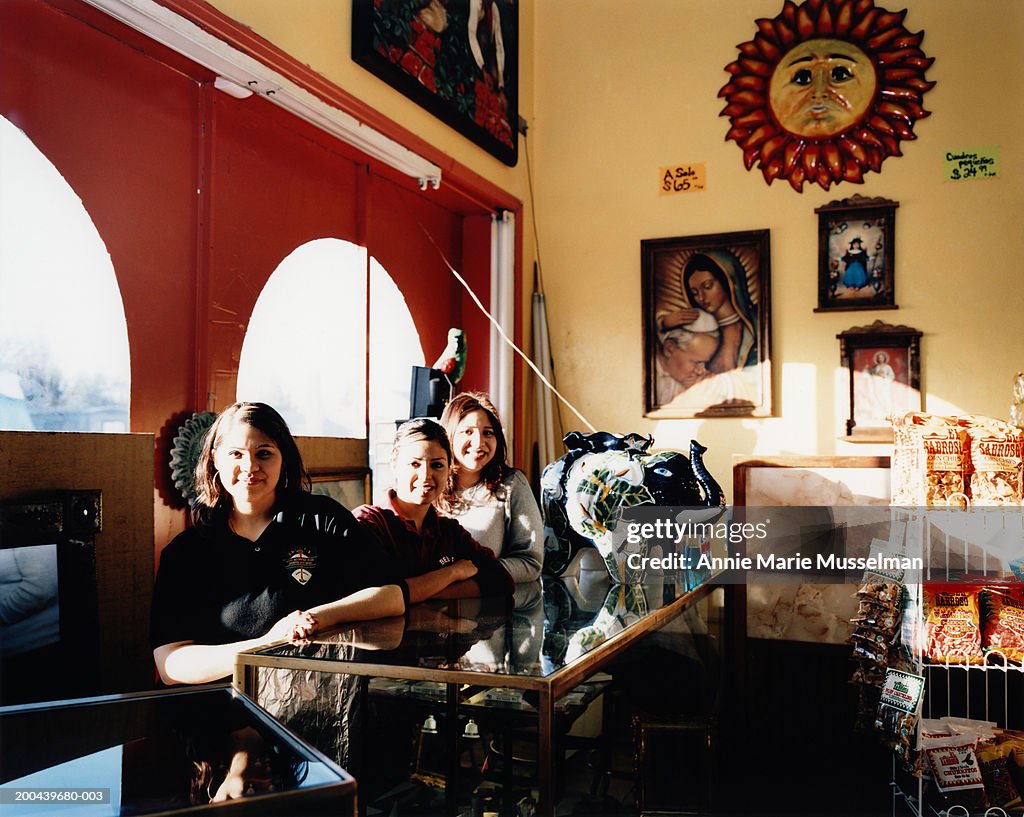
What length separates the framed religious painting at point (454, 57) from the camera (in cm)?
271

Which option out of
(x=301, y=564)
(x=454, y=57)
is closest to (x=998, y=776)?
(x=301, y=564)

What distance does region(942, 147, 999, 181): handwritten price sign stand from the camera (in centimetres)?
320

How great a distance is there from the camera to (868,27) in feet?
11.0

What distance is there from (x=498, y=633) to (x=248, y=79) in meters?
1.48

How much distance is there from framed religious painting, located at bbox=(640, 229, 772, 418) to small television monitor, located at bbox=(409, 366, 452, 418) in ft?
3.69

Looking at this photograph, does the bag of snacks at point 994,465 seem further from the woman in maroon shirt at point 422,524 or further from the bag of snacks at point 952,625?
the woman in maroon shirt at point 422,524

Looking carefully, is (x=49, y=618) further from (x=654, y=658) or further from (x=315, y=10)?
(x=315, y=10)

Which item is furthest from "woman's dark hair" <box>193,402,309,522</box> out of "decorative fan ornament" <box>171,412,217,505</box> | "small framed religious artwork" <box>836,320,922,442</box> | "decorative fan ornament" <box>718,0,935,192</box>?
"decorative fan ornament" <box>718,0,935,192</box>

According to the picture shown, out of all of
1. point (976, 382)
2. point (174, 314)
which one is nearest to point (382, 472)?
point (174, 314)

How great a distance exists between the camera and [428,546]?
1983 millimetres

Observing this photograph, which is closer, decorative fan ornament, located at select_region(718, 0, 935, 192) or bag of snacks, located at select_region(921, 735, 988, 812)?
bag of snacks, located at select_region(921, 735, 988, 812)

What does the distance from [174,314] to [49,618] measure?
0.82 metres

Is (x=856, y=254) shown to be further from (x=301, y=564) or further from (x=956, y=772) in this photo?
(x=301, y=564)

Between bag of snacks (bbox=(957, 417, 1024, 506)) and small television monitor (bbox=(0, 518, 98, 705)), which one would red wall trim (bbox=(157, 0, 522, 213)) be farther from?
bag of snacks (bbox=(957, 417, 1024, 506))
